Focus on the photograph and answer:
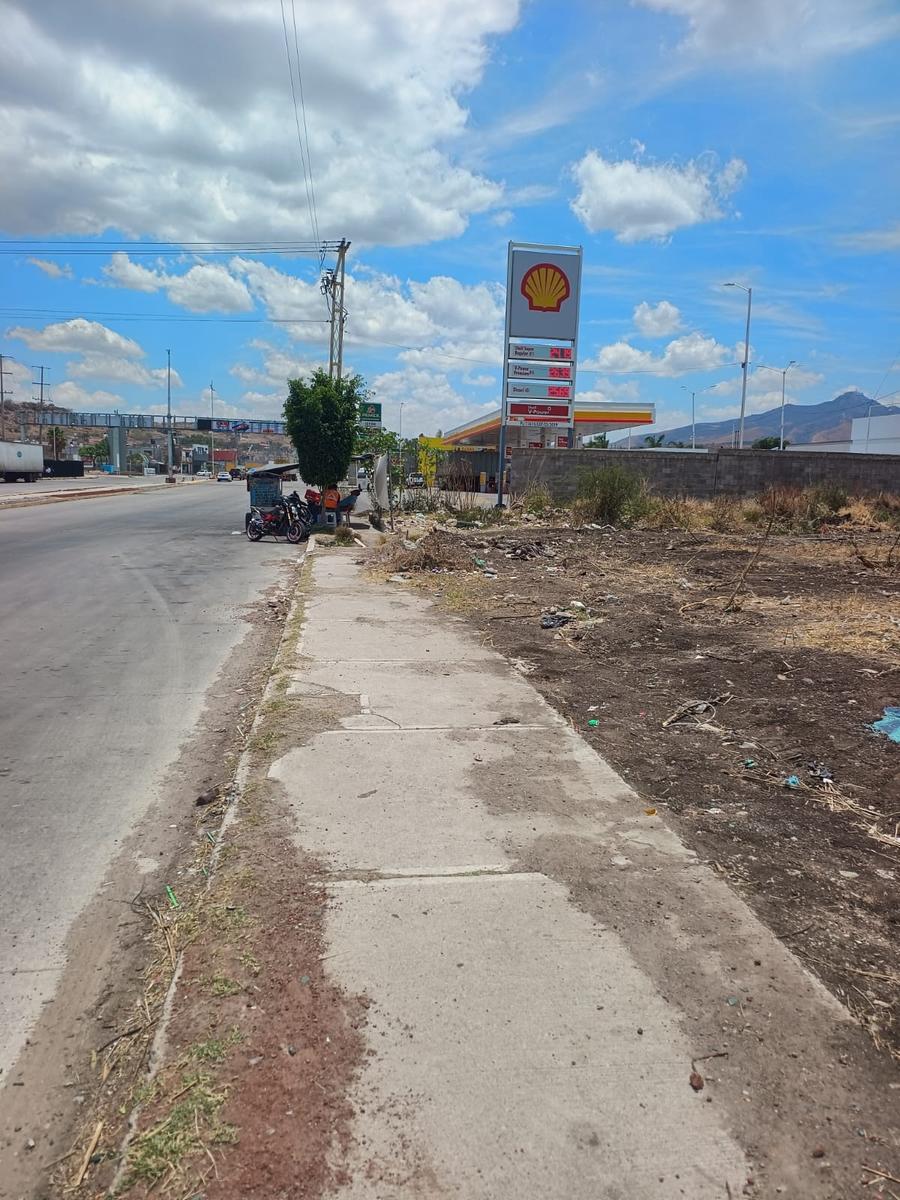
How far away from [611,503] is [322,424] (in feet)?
27.9

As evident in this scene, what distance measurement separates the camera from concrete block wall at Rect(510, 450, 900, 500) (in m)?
29.5

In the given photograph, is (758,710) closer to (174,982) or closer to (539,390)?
(174,982)

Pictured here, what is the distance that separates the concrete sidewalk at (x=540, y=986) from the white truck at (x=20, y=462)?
61.2 meters

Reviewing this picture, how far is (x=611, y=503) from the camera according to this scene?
2391 cm

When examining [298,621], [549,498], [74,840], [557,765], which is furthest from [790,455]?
[74,840]

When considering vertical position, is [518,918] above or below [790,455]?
below

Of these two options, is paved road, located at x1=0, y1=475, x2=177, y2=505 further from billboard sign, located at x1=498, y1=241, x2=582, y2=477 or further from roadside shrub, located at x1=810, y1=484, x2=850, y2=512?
roadside shrub, located at x1=810, y1=484, x2=850, y2=512

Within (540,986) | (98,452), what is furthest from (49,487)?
(98,452)

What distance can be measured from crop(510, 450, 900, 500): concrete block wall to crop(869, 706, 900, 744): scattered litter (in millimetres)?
23486

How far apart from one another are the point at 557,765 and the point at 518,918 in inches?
70.3

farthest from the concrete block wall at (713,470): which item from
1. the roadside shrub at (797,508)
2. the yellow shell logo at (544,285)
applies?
the yellow shell logo at (544,285)

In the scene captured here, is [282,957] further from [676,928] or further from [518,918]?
[676,928]

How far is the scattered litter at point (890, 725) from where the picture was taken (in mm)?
5586

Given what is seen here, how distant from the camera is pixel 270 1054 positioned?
2555mm
